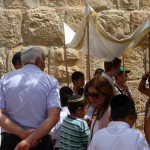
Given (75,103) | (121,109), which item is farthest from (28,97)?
(121,109)

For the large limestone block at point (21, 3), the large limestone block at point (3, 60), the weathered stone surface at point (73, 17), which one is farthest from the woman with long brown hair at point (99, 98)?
the weathered stone surface at point (73, 17)

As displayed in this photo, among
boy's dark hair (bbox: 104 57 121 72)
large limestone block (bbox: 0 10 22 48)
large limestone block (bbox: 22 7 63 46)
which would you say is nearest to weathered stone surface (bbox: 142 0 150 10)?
large limestone block (bbox: 22 7 63 46)

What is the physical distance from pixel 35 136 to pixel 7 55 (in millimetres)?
3436

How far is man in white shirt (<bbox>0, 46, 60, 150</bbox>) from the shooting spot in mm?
4504

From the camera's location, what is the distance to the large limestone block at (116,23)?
8.33 meters

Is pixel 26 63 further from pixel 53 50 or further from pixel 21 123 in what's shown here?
pixel 53 50

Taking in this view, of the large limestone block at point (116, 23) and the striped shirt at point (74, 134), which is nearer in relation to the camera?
the striped shirt at point (74, 134)

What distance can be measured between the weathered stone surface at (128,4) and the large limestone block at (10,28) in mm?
1688

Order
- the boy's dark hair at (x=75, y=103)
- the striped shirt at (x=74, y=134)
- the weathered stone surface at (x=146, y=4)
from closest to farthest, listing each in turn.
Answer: the striped shirt at (x=74, y=134), the boy's dark hair at (x=75, y=103), the weathered stone surface at (x=146, y=4)

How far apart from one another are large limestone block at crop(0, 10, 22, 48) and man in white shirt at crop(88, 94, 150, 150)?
398cm

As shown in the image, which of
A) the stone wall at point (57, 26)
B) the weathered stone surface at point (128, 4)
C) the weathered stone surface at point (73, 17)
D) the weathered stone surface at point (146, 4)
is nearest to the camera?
the stone wall at point (57, 26)

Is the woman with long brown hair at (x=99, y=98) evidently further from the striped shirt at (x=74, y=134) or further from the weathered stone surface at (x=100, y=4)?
the weathered stone surface at (x=100, y=4)

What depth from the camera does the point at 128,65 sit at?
8.51 metres

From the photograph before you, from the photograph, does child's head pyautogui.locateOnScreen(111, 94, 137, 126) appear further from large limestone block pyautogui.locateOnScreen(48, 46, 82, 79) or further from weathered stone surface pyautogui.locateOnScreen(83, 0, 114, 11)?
weathered stone surface pyautogui.locateOnScreen(83, 0, 114, 11)
